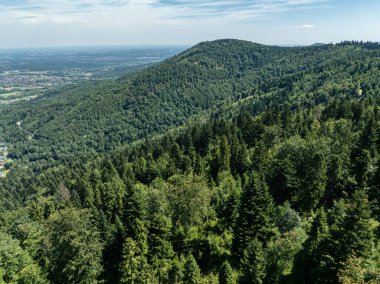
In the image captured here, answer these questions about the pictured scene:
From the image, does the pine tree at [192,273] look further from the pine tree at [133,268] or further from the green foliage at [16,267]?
the green foliage at [16,267]

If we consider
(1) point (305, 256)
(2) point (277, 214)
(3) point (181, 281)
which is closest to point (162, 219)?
(3) point (181, 281)

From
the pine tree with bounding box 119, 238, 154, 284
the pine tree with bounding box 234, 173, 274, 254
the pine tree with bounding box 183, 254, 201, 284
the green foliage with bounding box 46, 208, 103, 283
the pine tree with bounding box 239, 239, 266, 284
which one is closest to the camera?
the pine tree with bounding box 239, 239, 266, 284

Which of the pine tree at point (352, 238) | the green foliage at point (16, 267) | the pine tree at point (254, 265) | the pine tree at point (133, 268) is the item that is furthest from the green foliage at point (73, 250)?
the pine tree at point (352, 238)

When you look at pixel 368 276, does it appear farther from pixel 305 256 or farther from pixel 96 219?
pixel 96 219

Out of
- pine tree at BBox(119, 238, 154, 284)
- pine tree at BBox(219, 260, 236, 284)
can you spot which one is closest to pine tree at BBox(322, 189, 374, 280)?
pine tree at BBox(219, 260, 236, 284)

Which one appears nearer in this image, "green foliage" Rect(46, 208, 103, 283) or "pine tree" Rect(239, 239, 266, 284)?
"pine tree" Rect(239, 239, 266, 284)

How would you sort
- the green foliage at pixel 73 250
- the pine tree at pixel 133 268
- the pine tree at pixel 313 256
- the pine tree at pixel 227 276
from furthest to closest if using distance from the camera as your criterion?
1. the green foliage at pixel 73 250
2. the pine tree at pixel 133 268
3. the pine tree at pixel 227 276
4. the pine tree at pixel 313 256

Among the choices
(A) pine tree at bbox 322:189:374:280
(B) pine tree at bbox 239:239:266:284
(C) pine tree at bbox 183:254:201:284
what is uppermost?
(A) pine tree at bbox 322:189:374:280

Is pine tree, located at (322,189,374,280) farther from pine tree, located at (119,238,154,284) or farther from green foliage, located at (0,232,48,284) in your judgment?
green foliage, located at (0,232,48,284)

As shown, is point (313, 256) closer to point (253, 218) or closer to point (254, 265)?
point (254, 265)

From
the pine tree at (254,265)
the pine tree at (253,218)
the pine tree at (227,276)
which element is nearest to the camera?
the pine tree at (254,265)

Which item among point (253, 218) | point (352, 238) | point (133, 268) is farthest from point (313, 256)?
point (133, 268)
